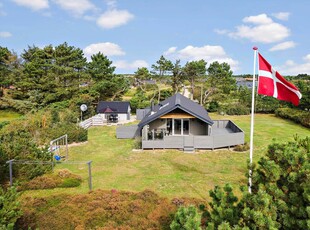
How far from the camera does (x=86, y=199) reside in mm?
10328

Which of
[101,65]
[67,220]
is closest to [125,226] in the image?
[67,220]

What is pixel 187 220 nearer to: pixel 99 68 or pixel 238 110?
pixel 238 110

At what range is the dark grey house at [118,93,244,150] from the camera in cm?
1991

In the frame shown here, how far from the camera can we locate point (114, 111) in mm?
36469

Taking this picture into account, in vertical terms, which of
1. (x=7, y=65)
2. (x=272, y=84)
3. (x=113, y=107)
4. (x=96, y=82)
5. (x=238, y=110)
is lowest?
(x=238, y=110)

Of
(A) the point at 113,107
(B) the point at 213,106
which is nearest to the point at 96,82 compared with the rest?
(A) the point at 113,107

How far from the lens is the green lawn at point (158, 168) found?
12.8 metres

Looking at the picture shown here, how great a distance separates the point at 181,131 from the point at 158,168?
7.25m

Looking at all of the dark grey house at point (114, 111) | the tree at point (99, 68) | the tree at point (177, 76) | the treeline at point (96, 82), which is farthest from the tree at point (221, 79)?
the tree at point (99, 68)

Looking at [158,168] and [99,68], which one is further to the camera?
[99,68]

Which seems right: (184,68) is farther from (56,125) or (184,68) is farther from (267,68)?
→ (267,68)

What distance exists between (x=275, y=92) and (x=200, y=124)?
13902mm

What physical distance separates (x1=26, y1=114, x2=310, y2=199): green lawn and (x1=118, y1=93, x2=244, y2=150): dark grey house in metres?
0.71

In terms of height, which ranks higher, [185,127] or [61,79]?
[61,79]
